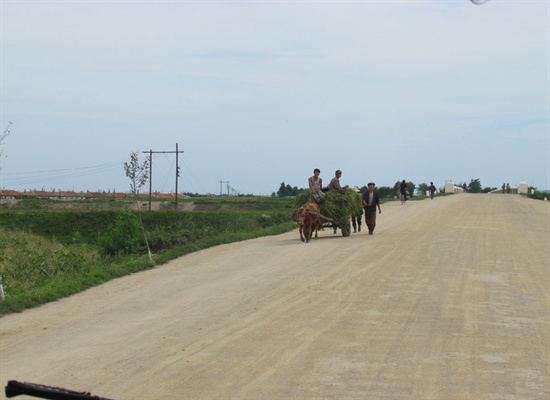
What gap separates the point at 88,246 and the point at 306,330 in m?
26.2

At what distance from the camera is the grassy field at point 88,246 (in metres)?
17.6

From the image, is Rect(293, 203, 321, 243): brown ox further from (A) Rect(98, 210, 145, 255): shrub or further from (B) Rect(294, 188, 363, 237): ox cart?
(A) Rect(98, 210, 145, 255): shrub

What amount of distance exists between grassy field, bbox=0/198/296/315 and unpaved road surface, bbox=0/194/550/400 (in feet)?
3.17

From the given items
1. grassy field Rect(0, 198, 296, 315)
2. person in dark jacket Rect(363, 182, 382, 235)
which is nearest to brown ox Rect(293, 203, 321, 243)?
person in dark jacket Rect(363, 182, 382, 235)

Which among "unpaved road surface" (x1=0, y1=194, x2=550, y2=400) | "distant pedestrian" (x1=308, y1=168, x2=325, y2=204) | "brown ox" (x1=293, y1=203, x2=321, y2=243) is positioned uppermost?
"distant pedestrian" (x1=308, y1=168, x2=325, y2=204)

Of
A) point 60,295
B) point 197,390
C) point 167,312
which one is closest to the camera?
point 197,390

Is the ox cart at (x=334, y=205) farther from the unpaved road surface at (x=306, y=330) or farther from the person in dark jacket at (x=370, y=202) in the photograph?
the unpaved road surface at (x=306, y=330)

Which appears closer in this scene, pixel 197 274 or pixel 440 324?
pixel 440 324

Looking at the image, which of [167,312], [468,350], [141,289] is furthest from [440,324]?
[141,289]

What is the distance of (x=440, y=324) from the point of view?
11625mm

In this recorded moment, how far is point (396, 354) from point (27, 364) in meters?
5.04

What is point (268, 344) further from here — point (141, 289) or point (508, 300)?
point (141, 289)

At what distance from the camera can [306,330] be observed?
11.1 m

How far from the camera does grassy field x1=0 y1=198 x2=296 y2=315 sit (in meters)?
17.6
